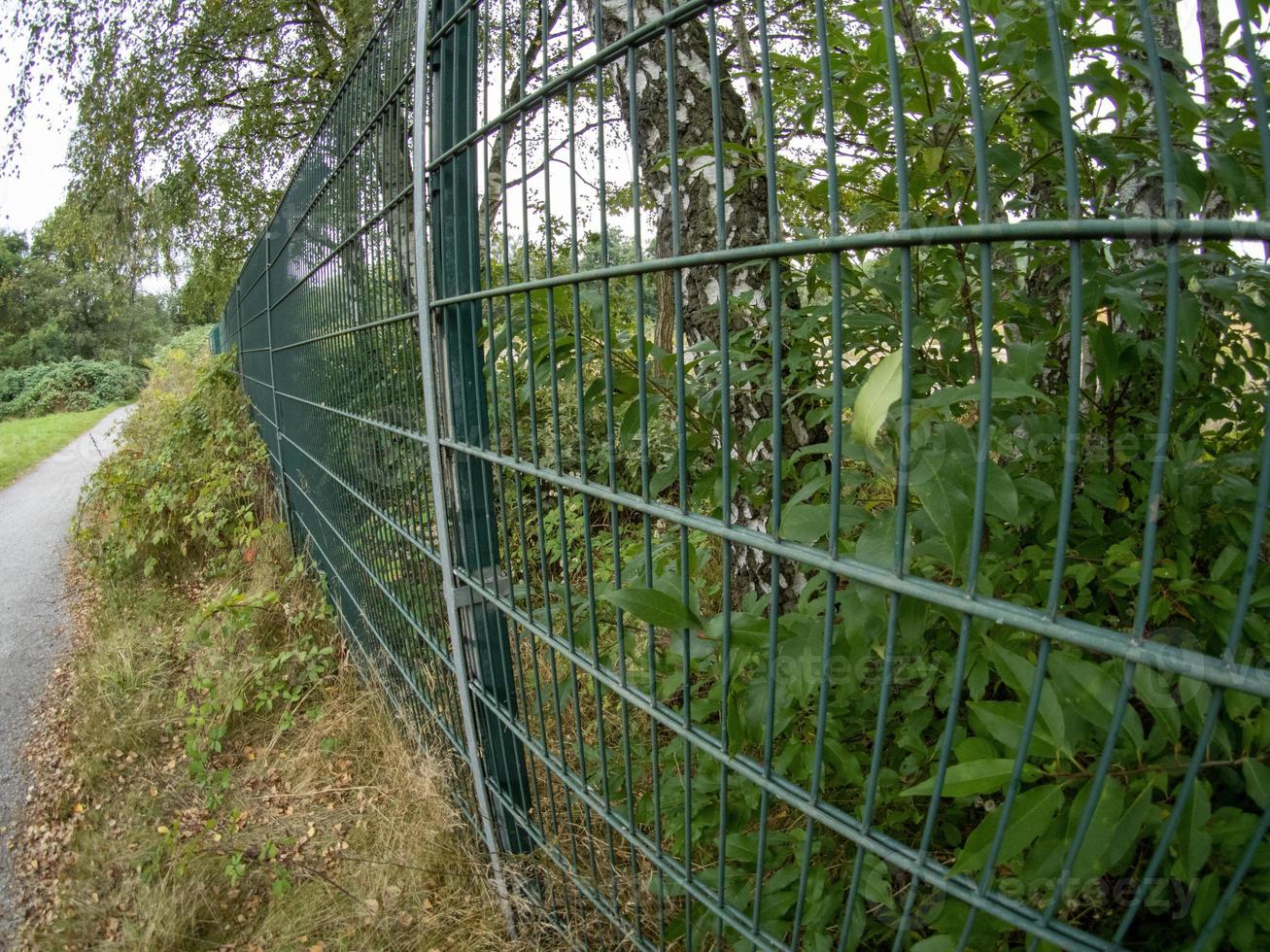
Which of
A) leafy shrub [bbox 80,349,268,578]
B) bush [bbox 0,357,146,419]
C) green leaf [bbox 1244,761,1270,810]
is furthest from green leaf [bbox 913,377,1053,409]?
bush [bbox 0,357,146,419]

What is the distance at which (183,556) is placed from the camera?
5734 millimetres

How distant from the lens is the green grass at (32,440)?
11719 mm

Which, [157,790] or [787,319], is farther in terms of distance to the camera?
[157,790]

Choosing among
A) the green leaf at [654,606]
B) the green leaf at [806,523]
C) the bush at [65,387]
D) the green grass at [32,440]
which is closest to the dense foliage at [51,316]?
the bush at [65,387]

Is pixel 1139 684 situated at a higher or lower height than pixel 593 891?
higher

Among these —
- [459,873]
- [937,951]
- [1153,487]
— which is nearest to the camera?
[1153,487]

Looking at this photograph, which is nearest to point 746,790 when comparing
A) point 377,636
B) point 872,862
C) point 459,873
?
point 872,862

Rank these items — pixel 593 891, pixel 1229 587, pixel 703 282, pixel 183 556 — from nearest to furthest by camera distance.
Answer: pixel 1229 587 < pixel 593 891 < pixel 703 282 < pixel 183 556

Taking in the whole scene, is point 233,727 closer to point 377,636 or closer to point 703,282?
point 377,636

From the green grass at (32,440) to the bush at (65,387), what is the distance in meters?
7.50

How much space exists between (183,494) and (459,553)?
5047mm

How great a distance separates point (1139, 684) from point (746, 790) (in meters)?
0.68

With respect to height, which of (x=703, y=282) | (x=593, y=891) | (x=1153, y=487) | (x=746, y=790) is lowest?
(x=593, y=891)

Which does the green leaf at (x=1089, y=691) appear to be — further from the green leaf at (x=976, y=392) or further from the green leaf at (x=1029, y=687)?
the green leaf at (x=976, y=392)
